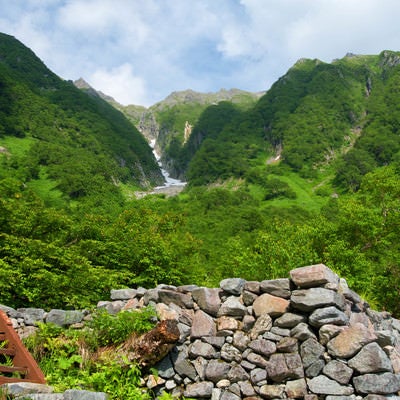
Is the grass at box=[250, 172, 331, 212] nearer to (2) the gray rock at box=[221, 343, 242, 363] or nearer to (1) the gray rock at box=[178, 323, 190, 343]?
(1) the gray rock at box=[178, 323, 190, 343]

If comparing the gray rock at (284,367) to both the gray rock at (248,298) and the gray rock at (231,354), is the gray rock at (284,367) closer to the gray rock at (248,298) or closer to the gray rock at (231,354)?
the gray rock at (231,354)

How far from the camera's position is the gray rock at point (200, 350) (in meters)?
7.73

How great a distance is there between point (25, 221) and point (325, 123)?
16642cm

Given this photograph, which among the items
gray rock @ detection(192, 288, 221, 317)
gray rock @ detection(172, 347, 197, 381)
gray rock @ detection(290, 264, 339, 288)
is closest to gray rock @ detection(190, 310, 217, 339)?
gray rock @ detection(192, 288, 221, 317)

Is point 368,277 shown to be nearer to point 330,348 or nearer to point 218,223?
point 330,348

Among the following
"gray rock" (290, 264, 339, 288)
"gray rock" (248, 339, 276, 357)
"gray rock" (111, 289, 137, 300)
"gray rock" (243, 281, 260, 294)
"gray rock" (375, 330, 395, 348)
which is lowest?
"gray rock" (248, 339, 276, 357)

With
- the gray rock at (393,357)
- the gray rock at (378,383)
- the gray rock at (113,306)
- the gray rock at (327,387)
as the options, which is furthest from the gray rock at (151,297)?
the gray rock at (393,357)

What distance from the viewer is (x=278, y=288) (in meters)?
8.15

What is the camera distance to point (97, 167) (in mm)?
123750

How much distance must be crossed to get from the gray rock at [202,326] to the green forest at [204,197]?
4.91 m

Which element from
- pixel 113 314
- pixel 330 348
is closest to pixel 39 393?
pixel 113 314

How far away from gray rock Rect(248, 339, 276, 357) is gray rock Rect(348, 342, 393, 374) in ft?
5.05

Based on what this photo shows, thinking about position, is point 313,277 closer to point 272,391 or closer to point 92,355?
point 272,391

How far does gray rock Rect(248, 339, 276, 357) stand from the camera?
734 centimetres
